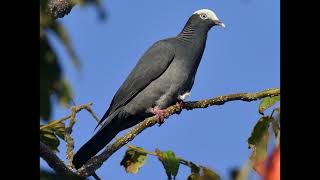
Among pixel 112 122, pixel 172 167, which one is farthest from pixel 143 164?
pixel 112 122

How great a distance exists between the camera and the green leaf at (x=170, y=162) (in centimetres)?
147

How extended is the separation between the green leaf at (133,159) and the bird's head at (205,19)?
2661 mm

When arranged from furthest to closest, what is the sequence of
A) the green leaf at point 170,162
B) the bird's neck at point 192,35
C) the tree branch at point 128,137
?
the bird's neck at point 192,35 → the tree branch at point 128,137 → the green leaf at point 170,162

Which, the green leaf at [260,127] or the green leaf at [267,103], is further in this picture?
the green leaf at [267,103]

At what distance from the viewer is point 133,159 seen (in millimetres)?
1959

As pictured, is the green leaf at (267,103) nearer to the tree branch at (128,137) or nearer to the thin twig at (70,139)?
the tree branch at (128,137)

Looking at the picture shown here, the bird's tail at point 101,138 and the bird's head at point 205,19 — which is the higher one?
the bird's head at point 205,19

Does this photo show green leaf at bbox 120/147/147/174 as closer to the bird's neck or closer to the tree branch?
the tree branch

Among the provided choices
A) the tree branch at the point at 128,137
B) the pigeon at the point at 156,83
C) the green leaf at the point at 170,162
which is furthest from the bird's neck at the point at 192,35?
the green leaf at the point at 170,162
